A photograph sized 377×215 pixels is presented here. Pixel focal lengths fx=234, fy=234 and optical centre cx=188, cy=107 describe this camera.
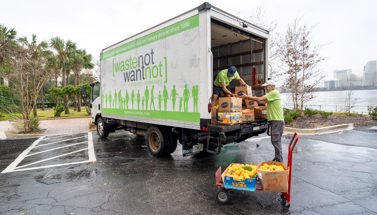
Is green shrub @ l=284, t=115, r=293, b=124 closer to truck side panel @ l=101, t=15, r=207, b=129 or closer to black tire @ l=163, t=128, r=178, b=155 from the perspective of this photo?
black tire @ l=163, t=128, r=178, b=155

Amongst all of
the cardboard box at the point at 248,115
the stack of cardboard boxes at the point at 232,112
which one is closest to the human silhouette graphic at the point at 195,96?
the stack of cardboard boxes at the point at 232,112

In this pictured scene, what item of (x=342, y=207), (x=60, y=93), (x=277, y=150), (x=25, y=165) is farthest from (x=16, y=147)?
(x=60, y=93)

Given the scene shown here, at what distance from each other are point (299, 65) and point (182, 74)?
11.0 metres

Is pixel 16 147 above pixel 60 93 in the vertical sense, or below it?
below

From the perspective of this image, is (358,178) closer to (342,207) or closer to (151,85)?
(342,207)

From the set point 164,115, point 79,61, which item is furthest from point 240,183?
point 79,61

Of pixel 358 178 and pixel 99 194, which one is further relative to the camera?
pixel 358 178

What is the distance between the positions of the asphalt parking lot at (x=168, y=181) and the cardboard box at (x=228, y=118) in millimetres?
1192

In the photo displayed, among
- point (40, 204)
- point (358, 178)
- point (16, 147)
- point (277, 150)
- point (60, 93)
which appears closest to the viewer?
point (40, 204)

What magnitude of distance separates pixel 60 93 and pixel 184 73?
2216 cm

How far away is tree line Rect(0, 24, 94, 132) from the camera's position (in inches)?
465

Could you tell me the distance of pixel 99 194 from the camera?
4.16m

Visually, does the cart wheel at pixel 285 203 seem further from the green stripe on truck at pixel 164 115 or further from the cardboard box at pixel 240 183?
the green stripe on truck at pixel 164 115

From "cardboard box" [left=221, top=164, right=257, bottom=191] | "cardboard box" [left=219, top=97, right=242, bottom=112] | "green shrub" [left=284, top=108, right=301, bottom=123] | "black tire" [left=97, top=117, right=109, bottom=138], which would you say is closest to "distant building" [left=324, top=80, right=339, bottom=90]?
"green shrub" [left=284, top=108, right=301, bottom=123]
